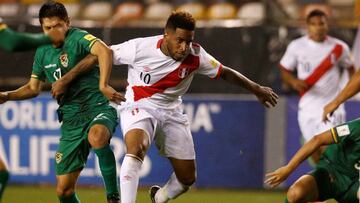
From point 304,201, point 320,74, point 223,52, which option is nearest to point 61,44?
point 304,201

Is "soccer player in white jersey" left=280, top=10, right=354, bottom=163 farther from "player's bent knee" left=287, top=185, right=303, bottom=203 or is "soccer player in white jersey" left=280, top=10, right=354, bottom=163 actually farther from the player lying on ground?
"player's bent knee" left=287, top=185, right=303, bottom=203

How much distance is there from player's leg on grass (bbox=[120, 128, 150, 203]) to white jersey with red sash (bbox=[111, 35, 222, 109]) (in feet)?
1.63

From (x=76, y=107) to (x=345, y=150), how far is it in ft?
8.17

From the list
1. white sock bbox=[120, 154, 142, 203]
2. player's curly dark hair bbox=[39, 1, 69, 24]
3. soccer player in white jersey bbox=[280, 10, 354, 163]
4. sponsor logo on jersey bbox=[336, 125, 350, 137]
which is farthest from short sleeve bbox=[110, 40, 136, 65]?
soccer player in white jersey bbox=[280, 10, 354, 163]

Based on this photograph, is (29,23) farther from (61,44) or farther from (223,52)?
(61,44)

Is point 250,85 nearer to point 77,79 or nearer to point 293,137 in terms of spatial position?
point 77,79

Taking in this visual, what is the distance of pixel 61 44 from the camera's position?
9.39 meters

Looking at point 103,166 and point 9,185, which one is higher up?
point 103,166

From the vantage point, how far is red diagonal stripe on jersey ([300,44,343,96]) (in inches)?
488

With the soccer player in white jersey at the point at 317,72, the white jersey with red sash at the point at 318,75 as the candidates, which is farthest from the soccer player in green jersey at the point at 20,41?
the white jersey with red sash at the point at 318,75

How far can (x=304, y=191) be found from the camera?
27.6 feet

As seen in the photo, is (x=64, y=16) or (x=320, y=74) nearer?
(x=64, y=16)

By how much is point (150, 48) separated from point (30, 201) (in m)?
3.42

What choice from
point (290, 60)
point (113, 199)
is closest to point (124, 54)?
point (113, 199)
